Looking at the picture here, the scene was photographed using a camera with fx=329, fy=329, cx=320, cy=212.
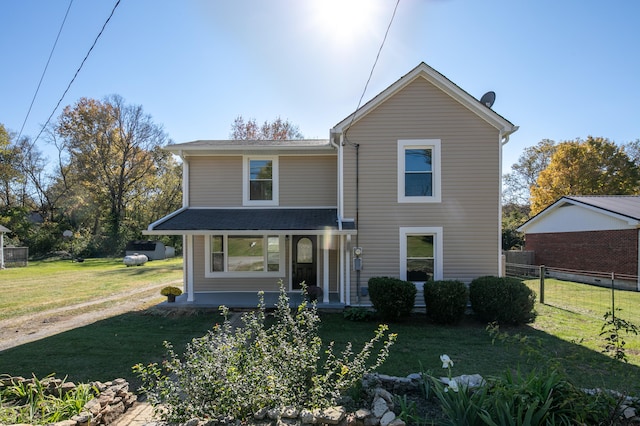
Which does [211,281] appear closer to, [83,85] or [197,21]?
[83,85]

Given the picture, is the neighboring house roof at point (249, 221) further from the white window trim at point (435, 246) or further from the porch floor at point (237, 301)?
the porch floor at point (237, 301)

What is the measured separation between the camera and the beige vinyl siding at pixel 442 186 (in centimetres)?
923

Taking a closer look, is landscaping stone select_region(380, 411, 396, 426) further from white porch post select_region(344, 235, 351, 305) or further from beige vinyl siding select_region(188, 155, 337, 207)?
beige vinyl siding select_region(188, 155, 337, 207)

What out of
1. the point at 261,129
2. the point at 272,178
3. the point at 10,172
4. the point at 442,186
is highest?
the point at 261,129

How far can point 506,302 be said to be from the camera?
789 cm

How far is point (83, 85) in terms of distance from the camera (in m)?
7.88

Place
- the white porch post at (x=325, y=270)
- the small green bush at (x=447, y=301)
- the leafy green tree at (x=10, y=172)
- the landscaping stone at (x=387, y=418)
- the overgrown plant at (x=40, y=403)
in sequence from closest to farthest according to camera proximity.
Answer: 1. the landscaping stone at (x=387, y=418)
2. the overgrown plant at (x=40, y=403)
3. the small green bush at (x=447, y=301)
4. the white porch post at (x=325, y=270)
5. the leafy green tree at (x=10, y=172)

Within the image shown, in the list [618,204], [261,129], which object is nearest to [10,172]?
[261,129]

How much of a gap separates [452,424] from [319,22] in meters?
6.75

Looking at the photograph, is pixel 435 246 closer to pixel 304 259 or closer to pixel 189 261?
pixel 304 259

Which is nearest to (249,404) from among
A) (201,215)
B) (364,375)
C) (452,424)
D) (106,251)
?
(364,375)

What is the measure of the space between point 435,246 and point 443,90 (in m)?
4.44

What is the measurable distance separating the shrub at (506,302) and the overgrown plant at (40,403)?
7.94 metres

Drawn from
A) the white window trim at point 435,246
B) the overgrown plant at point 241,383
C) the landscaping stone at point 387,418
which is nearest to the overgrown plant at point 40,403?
the overgrown plant at point 241,383
